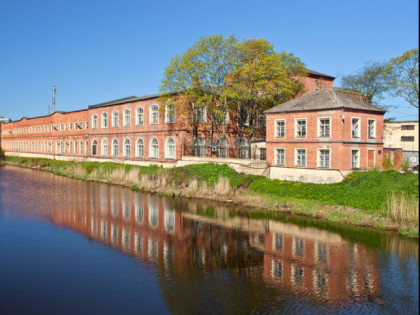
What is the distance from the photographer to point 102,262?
13.6 meters

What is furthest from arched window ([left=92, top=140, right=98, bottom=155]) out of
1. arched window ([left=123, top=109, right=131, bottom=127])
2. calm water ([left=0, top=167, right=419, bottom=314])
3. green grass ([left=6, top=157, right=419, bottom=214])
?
calm water ([left=0, top=167, right=419, bottom=314])

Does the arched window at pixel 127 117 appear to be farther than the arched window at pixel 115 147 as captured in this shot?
No

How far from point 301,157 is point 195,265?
16.9 meters

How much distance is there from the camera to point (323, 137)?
26.9 metres

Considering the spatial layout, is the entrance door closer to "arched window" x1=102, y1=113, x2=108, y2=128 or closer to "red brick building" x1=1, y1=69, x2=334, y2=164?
"red brick building" x1=1, y1=69, x2=334, y2=164

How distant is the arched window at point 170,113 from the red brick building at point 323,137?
1120 centimetres

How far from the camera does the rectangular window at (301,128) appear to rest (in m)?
27.9

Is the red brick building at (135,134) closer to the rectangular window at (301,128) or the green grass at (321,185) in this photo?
the green grass at (321,185)

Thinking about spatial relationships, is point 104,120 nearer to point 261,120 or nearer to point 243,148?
point 243,148

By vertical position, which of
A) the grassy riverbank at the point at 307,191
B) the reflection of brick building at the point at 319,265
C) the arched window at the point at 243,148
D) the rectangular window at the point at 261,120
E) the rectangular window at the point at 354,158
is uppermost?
the rectangular window at the point at 261,120

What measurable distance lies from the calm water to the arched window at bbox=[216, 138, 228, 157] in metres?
16.9

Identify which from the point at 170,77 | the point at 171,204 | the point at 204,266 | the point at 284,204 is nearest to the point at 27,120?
the point at 170,77

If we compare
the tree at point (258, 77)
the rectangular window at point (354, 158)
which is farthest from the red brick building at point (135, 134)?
the rectangular window at point (354, 158)

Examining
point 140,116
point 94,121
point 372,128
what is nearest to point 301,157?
point 372,128
